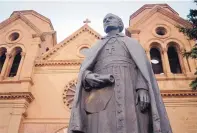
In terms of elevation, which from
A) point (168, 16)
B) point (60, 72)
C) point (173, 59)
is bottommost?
point (60, 72)

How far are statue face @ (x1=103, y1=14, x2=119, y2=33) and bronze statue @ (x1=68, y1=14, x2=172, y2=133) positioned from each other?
297 millimetres

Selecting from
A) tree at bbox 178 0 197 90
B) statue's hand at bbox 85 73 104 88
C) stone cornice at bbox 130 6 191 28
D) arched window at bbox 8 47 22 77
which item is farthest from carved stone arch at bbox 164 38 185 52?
statue's hand at bbox 85 73 104 88

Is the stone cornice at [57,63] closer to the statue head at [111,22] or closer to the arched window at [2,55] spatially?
the arched window at [2,55]

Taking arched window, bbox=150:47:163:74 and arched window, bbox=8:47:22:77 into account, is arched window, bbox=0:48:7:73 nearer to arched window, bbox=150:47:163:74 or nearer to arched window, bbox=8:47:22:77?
arched window, bbox=8:47:22:77

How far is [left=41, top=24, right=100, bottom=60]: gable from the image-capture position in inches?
754

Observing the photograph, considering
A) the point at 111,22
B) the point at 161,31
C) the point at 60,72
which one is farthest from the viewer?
the point at 161,31

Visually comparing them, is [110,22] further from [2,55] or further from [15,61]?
[2,55]

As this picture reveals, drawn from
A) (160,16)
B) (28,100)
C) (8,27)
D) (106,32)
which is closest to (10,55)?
(8,27)

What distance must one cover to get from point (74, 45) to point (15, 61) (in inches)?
175

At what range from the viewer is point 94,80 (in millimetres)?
3365

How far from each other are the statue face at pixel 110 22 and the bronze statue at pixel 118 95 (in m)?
0.30

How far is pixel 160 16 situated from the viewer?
20469 millimetres


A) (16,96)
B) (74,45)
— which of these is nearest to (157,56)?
(74,45)

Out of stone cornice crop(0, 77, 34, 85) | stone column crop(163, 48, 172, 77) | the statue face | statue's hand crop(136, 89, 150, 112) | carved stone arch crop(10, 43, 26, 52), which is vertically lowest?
statue's hand crop(136, 89, 150, 112)
